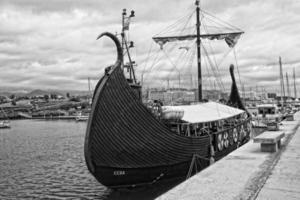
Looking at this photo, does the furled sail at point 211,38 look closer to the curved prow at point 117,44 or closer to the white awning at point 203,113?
the white awning at point 203,113

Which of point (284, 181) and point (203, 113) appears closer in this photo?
point (284, 181)

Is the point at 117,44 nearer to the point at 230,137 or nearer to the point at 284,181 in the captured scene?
the point at 284,181

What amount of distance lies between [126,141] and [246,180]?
5.91 metres

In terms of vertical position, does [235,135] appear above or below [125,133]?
below

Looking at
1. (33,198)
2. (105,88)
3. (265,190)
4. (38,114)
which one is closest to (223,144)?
(105,88)

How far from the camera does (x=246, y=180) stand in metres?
8.36

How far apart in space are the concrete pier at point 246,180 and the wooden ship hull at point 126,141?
3389 millimetres

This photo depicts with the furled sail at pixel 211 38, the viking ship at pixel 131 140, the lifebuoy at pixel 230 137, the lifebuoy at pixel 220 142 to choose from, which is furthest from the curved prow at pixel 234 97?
the viking ship at pixel 131 140

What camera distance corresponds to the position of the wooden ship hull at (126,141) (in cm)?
1261

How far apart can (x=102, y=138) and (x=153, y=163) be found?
2.65 meters

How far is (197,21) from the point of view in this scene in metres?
23.8

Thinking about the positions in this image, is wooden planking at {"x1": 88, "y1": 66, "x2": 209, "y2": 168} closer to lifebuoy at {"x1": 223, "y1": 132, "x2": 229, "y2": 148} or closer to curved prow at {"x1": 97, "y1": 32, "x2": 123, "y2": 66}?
curved prow at {"x1": 97, "y1": 32, "x2": 123, "y2": 66}

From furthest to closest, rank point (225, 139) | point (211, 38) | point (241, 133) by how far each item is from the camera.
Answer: point (211, 38) → point (241, 133) → point (225, 139)

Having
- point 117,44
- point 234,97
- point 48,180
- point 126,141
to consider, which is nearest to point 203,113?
point 126,141
